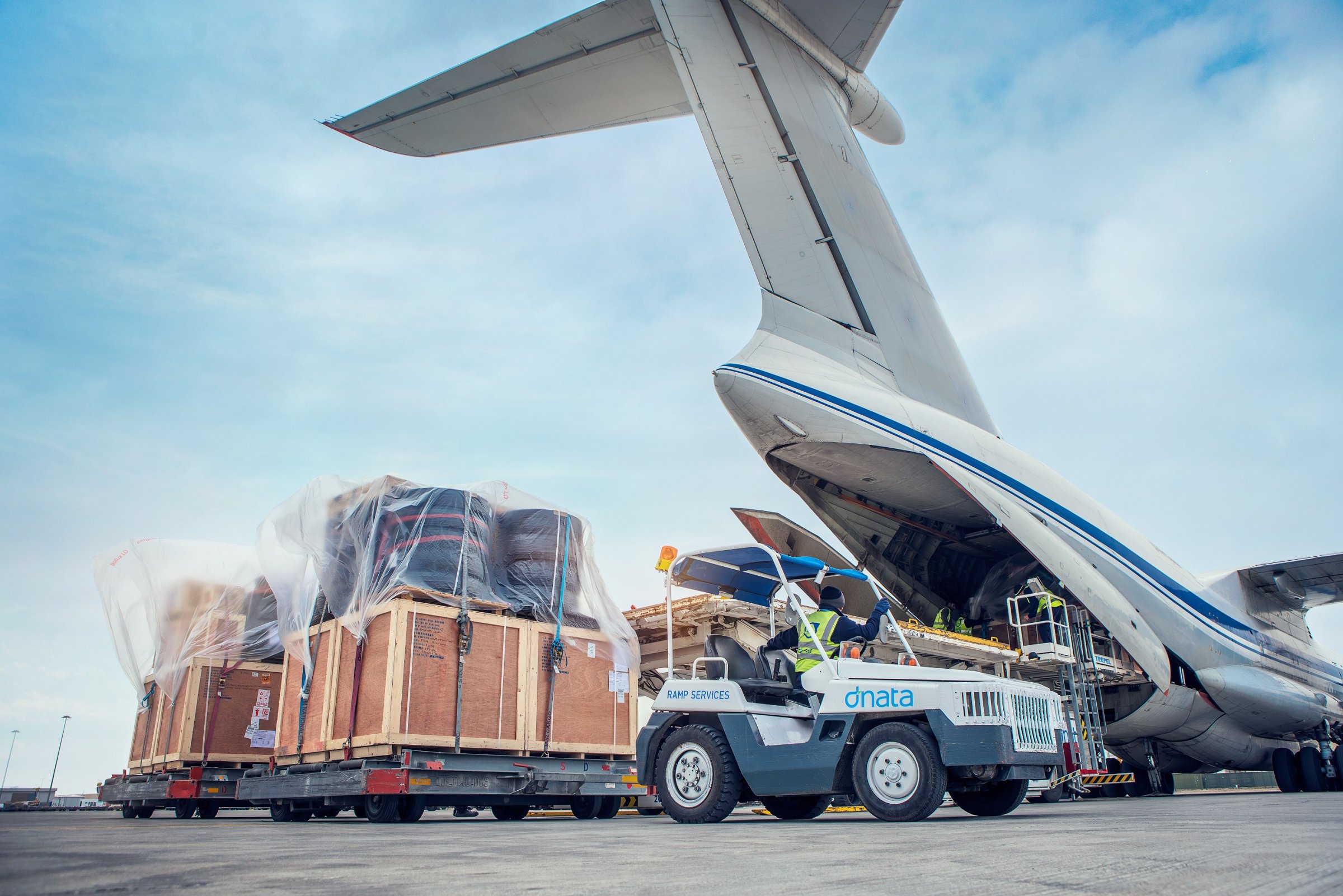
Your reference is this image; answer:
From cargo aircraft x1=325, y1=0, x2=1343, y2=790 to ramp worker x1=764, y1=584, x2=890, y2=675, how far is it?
457cm

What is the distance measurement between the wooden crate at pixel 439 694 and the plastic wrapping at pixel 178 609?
235 centimetres

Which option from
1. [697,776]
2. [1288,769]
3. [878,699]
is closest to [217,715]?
[697,776]

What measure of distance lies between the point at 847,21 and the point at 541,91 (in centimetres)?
550

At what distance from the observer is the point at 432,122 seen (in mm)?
14242

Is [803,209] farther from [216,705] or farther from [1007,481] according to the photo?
[216,705]

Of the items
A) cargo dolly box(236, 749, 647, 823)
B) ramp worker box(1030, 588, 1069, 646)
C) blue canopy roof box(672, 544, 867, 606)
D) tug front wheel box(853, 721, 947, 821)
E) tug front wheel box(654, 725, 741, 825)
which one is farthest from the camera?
ramp worker box(1030, 588, 1069, 646)

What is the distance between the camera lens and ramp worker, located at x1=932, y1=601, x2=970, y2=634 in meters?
12.5

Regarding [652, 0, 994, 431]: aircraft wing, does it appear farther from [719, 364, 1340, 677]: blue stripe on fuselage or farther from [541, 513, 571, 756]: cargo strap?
[541, 513, 571, 756]: cargo strap

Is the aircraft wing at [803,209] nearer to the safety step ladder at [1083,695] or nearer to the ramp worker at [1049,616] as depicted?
the ramp worker at [1049,616]

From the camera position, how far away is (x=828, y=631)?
620 cm

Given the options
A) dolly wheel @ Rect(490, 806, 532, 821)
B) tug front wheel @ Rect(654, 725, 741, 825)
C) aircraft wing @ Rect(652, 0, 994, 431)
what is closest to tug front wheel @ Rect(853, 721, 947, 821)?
tug front wheel @ Rect(654, 725, 741, 825)

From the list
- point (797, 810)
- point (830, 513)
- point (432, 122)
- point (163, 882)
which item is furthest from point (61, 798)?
point (163, 882)

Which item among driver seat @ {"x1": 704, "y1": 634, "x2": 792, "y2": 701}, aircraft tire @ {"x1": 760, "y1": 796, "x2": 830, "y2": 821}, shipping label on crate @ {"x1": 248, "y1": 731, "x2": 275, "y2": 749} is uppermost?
driver seat @ {"x1": 704, "y1": 634, "x2": 792, "y2": 701}

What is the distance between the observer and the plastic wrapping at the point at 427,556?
7.91 meters
